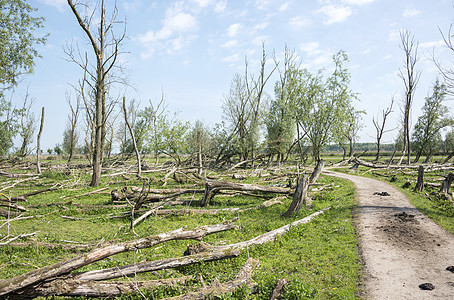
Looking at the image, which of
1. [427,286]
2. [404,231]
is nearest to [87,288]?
[427,286]

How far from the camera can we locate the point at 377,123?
153ft

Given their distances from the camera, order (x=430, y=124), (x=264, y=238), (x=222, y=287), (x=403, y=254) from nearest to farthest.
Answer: (x=222, y=287) < (x=403, y=254) < (x=264, y=238) < (x=430, y=124)

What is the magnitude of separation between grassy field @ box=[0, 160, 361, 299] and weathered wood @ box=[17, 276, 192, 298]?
17 centimetres

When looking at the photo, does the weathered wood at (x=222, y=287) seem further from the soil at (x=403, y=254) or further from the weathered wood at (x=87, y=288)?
the soil at (x=403, y=254)

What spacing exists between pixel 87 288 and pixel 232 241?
481 cm

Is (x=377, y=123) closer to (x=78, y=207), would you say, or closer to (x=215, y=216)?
(x=215, y=216)

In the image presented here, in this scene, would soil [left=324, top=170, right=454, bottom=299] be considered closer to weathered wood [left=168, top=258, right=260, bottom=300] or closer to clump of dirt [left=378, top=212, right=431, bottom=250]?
clump of dirt [left=378, top=212, right=431, bottom=250]

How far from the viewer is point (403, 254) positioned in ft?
24.9

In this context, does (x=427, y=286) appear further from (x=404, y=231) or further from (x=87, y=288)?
(x=87, y=288)

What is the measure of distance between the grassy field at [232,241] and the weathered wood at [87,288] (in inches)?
6.5

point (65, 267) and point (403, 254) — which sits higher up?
point (65, 267)

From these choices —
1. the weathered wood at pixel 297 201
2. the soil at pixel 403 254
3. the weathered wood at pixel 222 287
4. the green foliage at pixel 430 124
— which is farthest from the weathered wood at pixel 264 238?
the green foliage at pixel 430 124

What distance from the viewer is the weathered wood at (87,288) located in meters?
4.73

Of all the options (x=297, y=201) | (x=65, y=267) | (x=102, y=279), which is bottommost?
(x=102, y=279)
